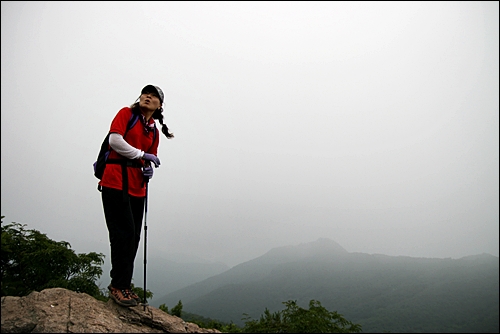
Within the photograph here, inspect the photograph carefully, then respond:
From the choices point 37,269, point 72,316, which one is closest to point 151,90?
point 72,316

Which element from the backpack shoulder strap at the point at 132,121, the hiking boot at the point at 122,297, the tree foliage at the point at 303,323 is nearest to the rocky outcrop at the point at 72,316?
the hiking boot at the point at 122,297

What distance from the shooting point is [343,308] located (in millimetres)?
166875

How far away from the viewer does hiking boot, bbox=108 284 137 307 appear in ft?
12.1

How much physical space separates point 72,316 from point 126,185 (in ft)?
5.61

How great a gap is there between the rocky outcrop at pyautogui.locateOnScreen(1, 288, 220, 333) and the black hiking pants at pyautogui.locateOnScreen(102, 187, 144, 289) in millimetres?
374

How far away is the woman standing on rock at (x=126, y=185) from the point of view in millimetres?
3582

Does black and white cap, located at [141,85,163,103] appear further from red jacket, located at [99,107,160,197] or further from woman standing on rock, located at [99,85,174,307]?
red jacket, located at [99,107,160,197]

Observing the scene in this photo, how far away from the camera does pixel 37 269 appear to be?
12.9m

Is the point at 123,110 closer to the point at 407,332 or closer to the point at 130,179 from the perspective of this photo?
the point at 130,179

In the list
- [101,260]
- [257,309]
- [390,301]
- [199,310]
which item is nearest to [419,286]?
[390,301]

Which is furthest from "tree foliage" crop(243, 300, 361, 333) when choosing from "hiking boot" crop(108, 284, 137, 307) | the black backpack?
the black backpack

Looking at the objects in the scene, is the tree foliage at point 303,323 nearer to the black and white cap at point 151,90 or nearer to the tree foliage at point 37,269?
the tree foliage at point 37,269

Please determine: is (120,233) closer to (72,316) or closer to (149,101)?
(72,316)

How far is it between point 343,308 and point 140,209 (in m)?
196
